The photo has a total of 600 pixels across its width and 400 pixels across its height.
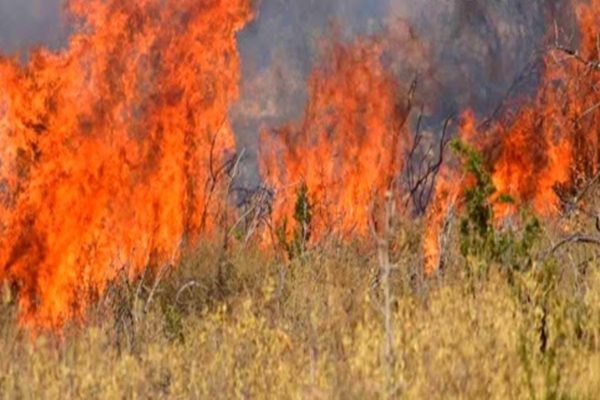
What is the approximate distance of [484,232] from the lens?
8062 millimetres

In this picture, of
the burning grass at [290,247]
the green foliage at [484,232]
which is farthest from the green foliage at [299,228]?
the green foliage at [484,232]

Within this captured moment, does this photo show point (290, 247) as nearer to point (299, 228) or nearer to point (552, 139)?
point (299, 228)

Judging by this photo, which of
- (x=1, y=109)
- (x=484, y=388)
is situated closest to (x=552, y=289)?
(x=484, y=388)

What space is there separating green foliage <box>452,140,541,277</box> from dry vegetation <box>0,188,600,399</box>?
104mm

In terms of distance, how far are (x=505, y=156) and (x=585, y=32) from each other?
11.1 ft

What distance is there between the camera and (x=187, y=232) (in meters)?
16.0

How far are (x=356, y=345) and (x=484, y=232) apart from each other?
2.02 m

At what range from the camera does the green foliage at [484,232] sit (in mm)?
7520

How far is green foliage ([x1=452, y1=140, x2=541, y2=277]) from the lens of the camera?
296 inches

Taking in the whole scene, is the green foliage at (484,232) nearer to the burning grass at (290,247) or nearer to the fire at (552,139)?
the burning grass at (290,247)

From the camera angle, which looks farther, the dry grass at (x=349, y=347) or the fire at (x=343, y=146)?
the fire at (x=343, y=146)

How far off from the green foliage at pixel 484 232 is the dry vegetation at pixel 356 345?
10 centimetres

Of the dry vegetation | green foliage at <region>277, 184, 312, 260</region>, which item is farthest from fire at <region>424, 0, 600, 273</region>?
the dry vegetation

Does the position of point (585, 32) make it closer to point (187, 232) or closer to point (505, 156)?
point (505, 156)
